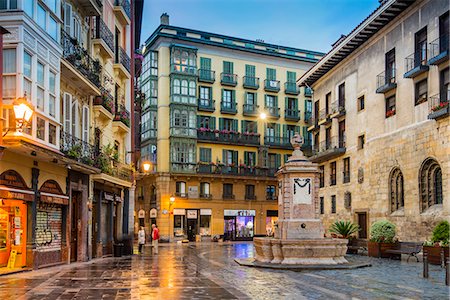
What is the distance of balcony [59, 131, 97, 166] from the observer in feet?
71.9

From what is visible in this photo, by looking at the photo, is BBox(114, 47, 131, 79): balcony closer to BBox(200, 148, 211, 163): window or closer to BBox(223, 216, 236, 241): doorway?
BBox(200, 148, 211, 163): window

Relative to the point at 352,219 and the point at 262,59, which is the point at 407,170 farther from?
the point at 262,59

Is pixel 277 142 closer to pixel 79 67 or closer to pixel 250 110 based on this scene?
pixel 250 110

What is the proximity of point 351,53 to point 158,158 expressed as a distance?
24.3 metres

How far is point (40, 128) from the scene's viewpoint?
1891 centimetres

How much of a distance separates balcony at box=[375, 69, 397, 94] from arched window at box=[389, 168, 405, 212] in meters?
4.75

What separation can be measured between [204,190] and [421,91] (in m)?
32.1

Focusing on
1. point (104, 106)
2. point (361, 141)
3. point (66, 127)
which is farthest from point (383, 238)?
point (66, 127)

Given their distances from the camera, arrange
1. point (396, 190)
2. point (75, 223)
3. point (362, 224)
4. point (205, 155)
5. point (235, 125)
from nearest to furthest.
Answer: point (75, 223)
point (396, 190)
point (362, 224)
point (205, 155)
point (235, 125)

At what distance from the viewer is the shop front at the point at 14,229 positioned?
19672 mm

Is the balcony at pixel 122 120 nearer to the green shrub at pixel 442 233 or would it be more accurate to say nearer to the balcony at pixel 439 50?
the balcony at pixel 439 50

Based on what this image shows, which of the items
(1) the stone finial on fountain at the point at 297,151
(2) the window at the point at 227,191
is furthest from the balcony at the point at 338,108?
(2) the window at the point at 227,191

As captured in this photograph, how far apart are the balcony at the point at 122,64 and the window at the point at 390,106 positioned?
1552 centimetres

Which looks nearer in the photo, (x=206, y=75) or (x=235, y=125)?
(x=206, y=75)
